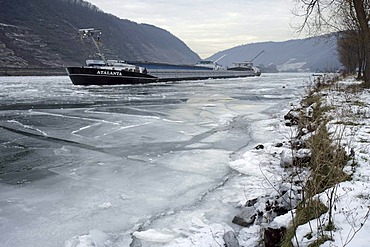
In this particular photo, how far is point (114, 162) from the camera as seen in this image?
7113mm

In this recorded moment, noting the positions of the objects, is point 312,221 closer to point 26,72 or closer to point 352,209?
point 352,209

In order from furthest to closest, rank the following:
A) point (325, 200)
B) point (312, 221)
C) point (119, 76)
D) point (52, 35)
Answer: point (52, 35), point (119, 76), point (325, 200), point (312, 221)

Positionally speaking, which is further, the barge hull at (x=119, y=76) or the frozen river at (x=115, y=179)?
the barge hull at (x=119, y=76)

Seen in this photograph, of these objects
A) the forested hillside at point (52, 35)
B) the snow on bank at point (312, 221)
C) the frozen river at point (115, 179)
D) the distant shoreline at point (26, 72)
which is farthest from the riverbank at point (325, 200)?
the forested hillside at point (52, 35)

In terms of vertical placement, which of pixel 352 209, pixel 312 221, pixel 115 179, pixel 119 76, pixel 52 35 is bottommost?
pixel 115 179

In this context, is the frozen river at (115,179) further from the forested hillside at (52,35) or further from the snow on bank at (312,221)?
the forested hillside at (52,35)

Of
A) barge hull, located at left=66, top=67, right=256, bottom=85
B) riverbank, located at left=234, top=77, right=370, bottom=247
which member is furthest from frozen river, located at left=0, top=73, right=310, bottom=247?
barge hull, located at left=66, top=67, right=256, bottom=85

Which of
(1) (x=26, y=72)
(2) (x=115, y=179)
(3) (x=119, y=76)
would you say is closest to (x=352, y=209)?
(2) (x=115, y=179)

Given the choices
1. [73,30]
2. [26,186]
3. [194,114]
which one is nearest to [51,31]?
[73,30]

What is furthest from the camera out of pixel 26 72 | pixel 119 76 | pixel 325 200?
pixel 26 72

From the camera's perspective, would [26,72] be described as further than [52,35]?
No

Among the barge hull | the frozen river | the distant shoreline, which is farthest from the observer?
the distant shoreline

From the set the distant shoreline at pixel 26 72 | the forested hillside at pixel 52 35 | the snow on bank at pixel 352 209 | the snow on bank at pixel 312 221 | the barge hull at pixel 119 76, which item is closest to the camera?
the snow on bank at pixel 352 209

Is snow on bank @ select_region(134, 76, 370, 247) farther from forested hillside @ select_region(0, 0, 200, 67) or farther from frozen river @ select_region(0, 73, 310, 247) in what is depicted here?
forested hillside @ select_region(0, 0, 200, 67)
